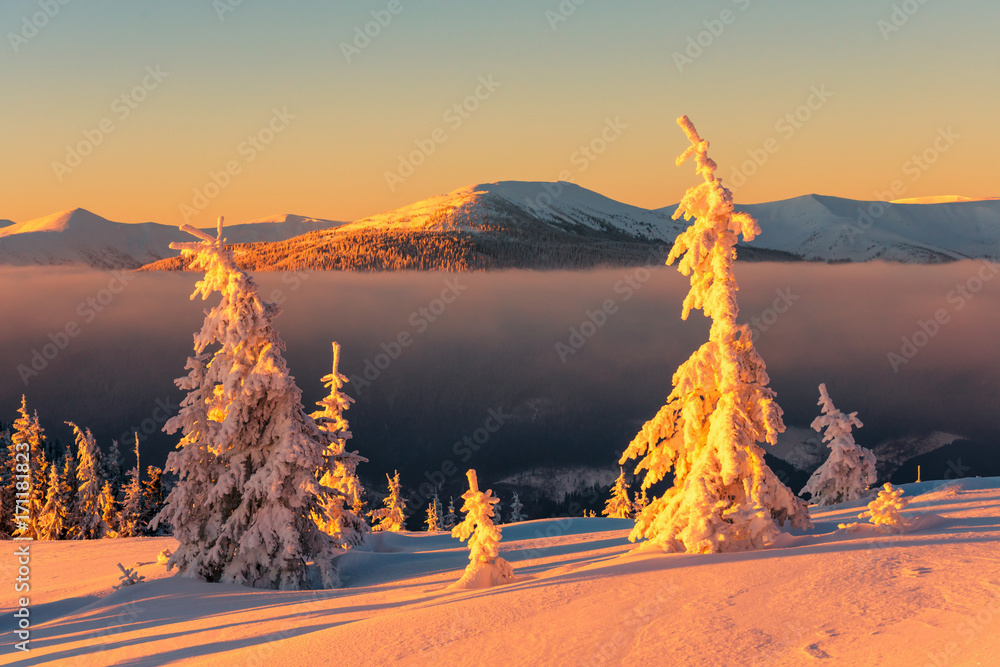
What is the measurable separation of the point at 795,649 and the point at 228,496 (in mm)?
16312

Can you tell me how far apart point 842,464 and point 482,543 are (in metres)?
27.2

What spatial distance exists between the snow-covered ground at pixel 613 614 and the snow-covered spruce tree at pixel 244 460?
133 cm

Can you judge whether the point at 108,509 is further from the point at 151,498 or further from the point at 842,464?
the point at 842,464

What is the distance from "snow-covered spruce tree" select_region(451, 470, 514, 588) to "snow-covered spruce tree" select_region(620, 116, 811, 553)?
4.12 m

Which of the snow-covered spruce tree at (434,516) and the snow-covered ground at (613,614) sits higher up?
the snow-covered ground at (613,614)

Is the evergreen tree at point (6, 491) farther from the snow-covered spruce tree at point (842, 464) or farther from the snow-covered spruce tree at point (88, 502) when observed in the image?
the snow-covered spruce tree at point (842, 464)

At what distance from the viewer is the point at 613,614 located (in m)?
12.0

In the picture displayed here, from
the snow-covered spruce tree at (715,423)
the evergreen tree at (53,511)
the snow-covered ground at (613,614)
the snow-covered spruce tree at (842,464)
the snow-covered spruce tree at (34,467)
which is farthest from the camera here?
the evergreen tree at (53,511)

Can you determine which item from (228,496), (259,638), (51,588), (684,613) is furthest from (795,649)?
(51,588)

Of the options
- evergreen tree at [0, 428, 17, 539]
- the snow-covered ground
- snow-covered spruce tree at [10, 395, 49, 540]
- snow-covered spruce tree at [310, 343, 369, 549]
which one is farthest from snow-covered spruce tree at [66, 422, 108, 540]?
the snow-covered ground

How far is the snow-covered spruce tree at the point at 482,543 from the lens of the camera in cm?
1589

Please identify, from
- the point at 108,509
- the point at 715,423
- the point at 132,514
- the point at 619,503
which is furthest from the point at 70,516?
the point at 715,423

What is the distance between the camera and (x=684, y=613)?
11750 mm

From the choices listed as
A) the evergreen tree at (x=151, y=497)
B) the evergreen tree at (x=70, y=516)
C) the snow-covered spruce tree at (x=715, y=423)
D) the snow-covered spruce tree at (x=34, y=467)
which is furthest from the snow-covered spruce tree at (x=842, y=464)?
the evergreen tree at (x=70, y=516)
